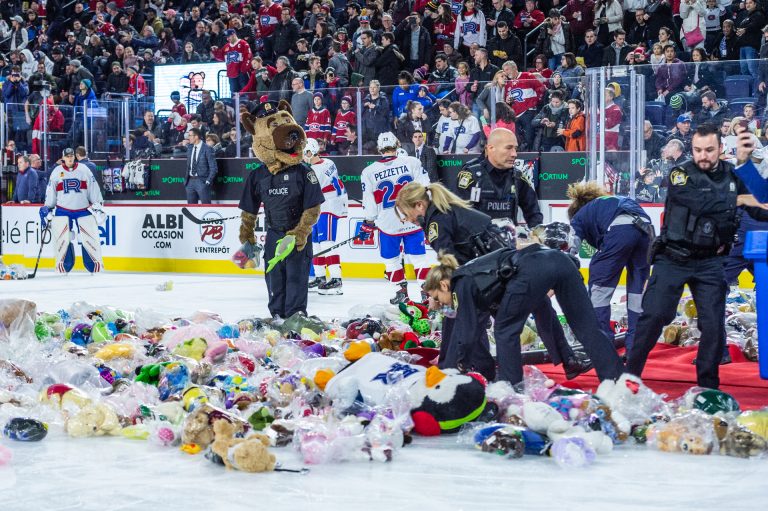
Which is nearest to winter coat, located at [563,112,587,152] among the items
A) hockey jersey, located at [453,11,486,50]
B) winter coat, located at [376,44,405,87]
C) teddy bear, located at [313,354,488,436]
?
winter coat, located at [376,44,405,87]

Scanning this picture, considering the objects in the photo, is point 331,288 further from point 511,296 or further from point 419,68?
point 511,296

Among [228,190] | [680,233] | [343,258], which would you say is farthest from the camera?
[228,190]

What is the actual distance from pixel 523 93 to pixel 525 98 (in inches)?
3.0

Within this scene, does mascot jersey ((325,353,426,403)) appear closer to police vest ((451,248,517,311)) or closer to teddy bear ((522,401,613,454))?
→ police vest ((451,248,517,311))

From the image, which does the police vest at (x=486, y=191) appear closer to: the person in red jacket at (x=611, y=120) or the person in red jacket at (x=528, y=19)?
the person in red jacket at (x=611, y=120)

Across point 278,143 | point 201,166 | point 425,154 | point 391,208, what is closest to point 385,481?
point 278,143

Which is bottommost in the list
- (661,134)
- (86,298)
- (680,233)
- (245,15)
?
(86,298)

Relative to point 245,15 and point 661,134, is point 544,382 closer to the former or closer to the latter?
point 661,134

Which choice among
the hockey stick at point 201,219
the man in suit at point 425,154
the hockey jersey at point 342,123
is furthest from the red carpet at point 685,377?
the hockey stick at point 201,219

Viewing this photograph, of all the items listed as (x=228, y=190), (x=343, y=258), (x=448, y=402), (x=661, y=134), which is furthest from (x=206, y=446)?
(x=228, y=190)

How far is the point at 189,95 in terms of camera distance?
655 inches

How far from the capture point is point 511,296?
17.8 ft

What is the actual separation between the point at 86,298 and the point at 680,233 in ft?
27.4

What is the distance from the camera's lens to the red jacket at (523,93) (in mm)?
13242
